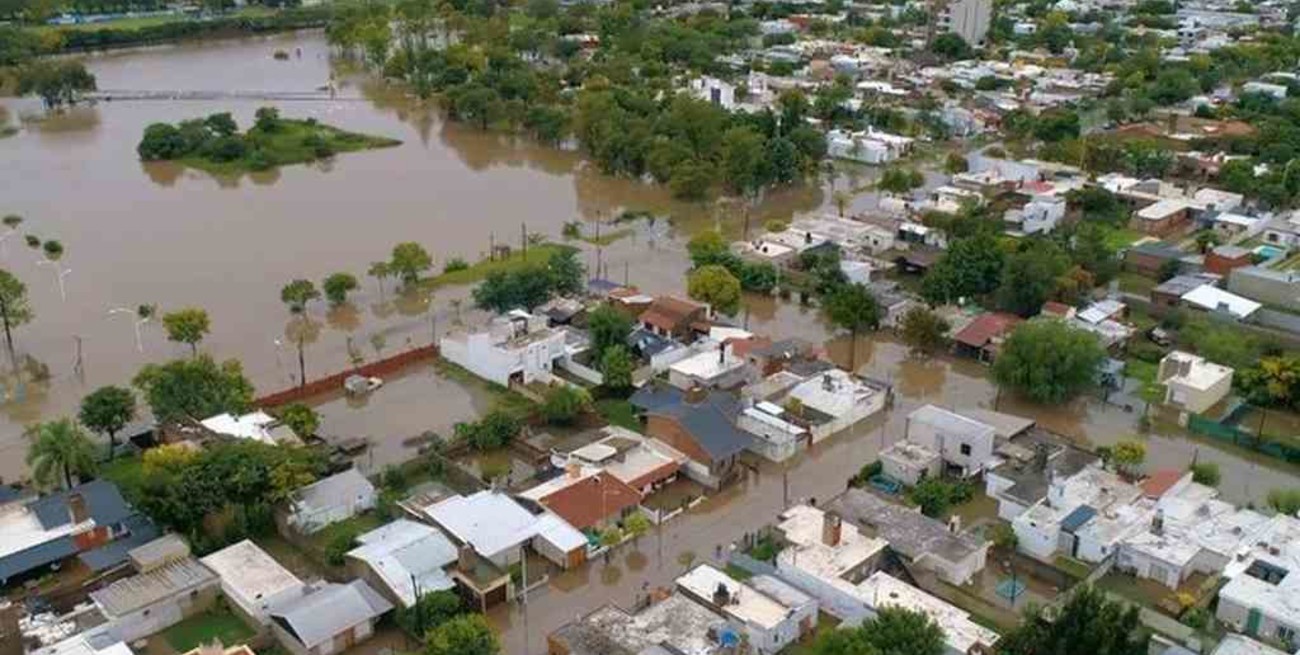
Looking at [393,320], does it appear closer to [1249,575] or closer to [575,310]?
[575,310]

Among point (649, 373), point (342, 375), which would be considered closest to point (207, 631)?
point (342, 375)

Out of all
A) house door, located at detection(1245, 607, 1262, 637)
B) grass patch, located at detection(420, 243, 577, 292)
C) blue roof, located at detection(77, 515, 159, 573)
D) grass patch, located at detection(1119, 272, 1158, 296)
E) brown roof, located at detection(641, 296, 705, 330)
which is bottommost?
house door, located at detection(1245, 607, 1262, 637)

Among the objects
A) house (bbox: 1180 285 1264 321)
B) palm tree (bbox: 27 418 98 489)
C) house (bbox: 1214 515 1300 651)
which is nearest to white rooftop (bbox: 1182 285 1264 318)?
house (bbox: 1180 285 1264 321)

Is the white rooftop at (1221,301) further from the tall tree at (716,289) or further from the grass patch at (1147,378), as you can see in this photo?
the tall tree at (716,289)

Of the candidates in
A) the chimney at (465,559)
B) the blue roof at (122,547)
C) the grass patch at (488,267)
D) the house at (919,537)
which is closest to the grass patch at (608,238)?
the grass patch at (488,267)

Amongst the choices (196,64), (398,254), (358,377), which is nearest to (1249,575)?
(358,377)

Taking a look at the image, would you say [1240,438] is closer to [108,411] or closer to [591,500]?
[591,500]

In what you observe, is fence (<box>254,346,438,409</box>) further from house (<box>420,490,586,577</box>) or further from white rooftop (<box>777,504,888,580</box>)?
white rooftop (<box>777,504,888,580</box>)

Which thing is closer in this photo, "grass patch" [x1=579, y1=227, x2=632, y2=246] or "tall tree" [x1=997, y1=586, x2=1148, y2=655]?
"tall tree" [x1=997, y1=586, x2=1148, y2=655]
